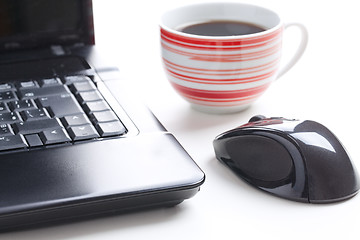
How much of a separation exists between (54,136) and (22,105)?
0.07 meters

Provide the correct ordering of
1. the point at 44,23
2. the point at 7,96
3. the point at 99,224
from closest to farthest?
1. the point at 99,224
2. the point at 7,96
3. the point at 44,23

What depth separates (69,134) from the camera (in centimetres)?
57

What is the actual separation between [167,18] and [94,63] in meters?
0.09

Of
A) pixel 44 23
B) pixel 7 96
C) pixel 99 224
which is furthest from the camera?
pixel 44 23

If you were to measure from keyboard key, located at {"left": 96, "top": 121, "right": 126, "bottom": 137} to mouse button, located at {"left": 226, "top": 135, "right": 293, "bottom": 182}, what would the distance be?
0.32 ft

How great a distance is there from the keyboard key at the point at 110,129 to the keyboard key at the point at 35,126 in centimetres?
4

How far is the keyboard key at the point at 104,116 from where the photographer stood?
59 centimetres

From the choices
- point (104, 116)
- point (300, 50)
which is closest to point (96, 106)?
point (104, 116)

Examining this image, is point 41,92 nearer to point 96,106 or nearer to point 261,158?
point 96,106

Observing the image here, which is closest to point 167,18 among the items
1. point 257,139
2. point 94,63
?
point 94,63

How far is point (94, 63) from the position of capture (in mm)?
711

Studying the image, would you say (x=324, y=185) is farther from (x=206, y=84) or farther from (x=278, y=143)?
(x=206, y=84)

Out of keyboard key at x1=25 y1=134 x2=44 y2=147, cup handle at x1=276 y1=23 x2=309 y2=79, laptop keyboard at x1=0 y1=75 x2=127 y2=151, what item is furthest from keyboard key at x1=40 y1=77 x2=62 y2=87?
cup handle at x1=276 y1=23 x2=309 y2=79

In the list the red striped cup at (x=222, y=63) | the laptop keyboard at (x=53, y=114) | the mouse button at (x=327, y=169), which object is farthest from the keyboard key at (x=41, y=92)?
the mouse button at (x=327, y=169)
